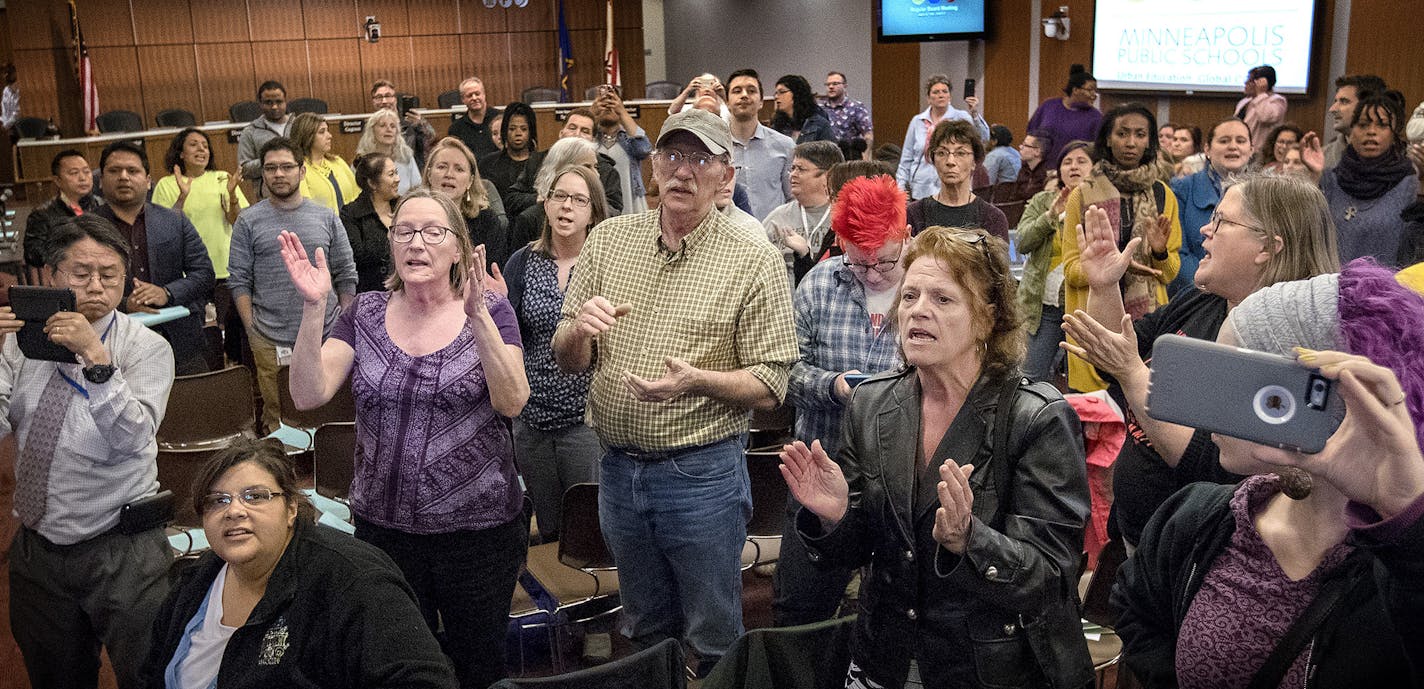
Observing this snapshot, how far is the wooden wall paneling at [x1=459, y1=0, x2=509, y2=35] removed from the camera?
17.7 metres

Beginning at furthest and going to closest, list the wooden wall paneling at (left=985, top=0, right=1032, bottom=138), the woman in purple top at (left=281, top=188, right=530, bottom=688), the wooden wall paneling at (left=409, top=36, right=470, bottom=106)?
the wooden wall paneling at (left=409, top=36, right=470, bottom=106) < the wooden wall paneling at (left=985, top=0, right=1032, bottom=138) < the woman in purple top at (left=281, top=188, right=530, bottom=688)

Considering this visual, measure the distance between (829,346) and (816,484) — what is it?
45.7 inches

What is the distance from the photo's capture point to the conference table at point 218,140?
40.8 ft

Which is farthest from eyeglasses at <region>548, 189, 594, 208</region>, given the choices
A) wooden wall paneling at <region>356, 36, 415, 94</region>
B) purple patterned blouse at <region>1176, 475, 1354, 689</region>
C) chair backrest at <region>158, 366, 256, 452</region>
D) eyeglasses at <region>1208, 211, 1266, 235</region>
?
wooden wall paneling at <region>356, 36, 415, 94</region>

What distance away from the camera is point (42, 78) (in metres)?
14.5

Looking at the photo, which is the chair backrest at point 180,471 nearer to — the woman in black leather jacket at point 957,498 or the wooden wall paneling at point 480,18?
the woman in black leather jacket at point 957,498

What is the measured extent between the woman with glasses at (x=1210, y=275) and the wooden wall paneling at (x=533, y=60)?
16.4m

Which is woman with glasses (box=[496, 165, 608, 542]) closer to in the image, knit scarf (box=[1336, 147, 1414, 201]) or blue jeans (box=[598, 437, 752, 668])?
blue jeans (box=[598, 437, 752, 668])

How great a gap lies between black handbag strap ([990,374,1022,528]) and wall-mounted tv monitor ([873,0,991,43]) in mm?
12875

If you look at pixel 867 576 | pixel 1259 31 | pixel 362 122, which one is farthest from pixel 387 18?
pixel 867 576

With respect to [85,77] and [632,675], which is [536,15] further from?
[632,675]

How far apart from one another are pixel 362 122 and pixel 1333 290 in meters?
14.4

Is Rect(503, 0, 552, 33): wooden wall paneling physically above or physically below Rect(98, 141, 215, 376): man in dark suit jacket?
above

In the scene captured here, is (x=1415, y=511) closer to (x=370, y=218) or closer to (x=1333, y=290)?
(x=1333, y=290)
